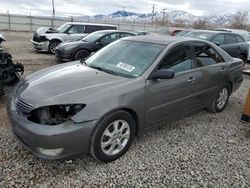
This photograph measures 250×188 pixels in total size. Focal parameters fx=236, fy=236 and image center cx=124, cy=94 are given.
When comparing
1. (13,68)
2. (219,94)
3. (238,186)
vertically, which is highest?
(13,68)

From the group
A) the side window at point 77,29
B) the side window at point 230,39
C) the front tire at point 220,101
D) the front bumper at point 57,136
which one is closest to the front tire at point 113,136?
the front bumper at point 57,136

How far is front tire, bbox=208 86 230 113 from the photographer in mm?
4578

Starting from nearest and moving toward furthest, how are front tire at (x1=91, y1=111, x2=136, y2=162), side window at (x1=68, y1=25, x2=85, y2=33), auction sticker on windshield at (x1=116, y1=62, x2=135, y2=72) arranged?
front tire at (x1=91, y1=111, x2=136, y2=162) < auction sticker on windshield at (x1=116, y1=62, x2=135, y2=72) < side window at (x1=68, y1=25, x2=85, y2=33)

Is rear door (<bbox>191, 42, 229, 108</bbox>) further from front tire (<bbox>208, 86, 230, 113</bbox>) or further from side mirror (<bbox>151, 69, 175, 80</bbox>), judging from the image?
side mirror (<bbox>151, 69, 175, 80</bbox>)

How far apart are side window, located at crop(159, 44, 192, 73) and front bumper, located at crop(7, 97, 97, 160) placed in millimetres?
1462

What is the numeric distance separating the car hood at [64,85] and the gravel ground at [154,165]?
0.80 m

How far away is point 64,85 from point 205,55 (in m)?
2.60

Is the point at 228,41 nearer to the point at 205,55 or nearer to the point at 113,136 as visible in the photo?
the point at 205,55

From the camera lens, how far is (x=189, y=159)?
3.14m

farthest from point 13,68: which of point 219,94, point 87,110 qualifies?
point 219,94

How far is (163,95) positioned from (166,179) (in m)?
1.12

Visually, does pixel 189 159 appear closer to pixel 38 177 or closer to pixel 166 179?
pixel 166 179

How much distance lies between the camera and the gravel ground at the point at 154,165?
2.62m

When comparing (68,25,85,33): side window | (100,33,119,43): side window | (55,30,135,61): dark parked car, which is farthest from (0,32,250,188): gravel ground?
(68,25,85,33): side window
